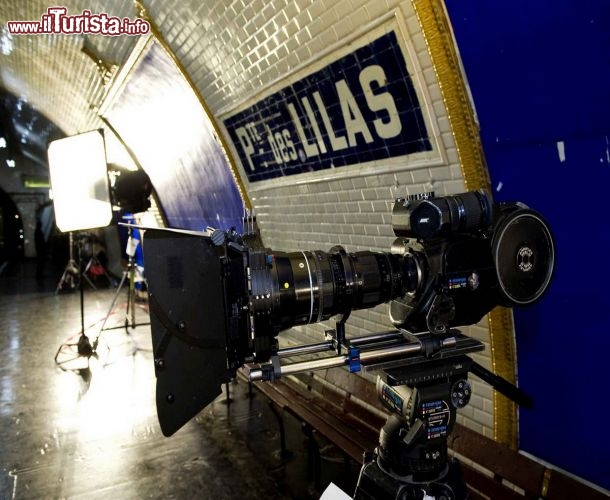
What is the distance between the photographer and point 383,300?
1.94 meters

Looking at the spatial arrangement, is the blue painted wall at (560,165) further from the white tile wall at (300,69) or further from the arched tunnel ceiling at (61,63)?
the arched tunnel ceiling at (61,63)

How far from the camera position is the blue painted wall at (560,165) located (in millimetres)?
1963

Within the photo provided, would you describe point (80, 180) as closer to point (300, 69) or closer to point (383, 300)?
point (300, 69)

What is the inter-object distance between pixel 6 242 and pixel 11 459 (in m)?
20.8

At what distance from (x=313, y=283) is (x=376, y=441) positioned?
195 centimetres

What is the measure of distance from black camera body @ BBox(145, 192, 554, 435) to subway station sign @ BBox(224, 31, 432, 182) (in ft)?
3.42

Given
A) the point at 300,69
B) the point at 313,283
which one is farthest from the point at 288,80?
the point at 313,283

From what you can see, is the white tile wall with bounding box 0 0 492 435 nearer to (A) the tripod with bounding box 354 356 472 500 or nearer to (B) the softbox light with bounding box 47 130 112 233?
(A) the tripod with bounding box 354 356 472 500

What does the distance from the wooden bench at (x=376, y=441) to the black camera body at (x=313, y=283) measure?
1.16 metres

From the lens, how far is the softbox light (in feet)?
15.7

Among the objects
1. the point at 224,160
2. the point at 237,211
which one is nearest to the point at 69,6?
the point at 224,160

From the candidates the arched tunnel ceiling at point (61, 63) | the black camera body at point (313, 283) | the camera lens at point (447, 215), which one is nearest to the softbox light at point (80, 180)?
the arched tunnel ceiling at point (61, 63)

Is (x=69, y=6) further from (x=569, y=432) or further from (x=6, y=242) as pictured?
(x=6, y=242)

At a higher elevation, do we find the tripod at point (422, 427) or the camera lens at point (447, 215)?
the camera lens at point (447, 215)
